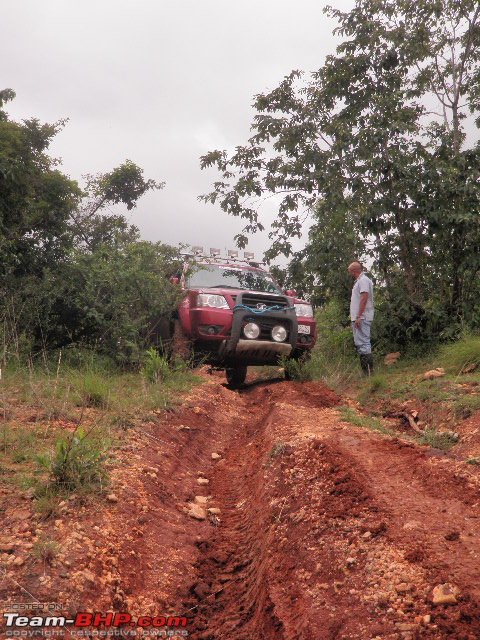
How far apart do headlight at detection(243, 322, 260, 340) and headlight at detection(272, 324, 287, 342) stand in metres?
0.26

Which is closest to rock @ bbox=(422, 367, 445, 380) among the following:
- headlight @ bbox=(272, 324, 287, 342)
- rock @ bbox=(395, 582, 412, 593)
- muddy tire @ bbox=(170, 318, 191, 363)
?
headlight @ bbox=(272, 324, 287, 342)

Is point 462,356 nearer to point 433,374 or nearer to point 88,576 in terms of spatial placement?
point 433,374

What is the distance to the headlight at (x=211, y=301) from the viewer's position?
785 cm

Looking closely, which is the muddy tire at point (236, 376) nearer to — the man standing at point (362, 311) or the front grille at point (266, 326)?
the front grille at point (266, 326)

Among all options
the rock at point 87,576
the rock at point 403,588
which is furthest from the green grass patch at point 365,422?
the rock at point 87,576

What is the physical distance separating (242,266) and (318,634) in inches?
290

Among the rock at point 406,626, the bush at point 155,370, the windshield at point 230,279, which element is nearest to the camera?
the rock at point 406,626

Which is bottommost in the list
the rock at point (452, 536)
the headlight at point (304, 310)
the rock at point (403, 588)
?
the rock at point (403, 588)

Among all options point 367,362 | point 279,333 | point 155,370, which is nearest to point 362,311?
point 367,362

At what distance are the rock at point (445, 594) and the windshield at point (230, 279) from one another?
667cm

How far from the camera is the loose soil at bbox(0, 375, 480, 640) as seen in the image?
7.67 feet
